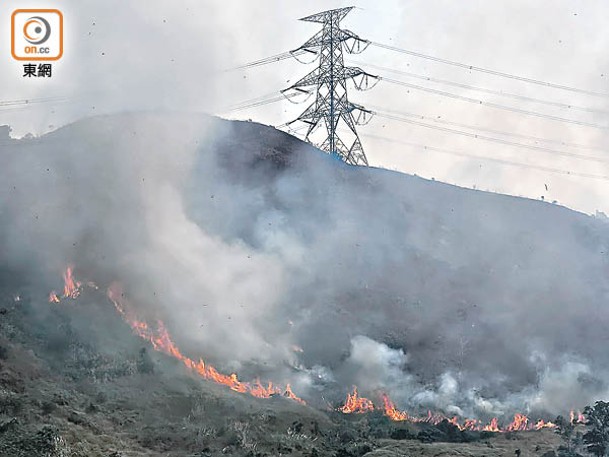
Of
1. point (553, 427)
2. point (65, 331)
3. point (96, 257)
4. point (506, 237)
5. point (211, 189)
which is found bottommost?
point (553, 427)

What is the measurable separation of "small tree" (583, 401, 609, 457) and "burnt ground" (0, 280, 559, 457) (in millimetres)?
2587

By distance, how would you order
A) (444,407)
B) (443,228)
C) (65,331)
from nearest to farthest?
(65,331) < (444,407) < (443,228)

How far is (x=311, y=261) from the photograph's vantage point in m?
69.3

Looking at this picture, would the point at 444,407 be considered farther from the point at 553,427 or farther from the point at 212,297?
the point at 212,297

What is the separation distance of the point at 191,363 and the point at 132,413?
11.2 meters

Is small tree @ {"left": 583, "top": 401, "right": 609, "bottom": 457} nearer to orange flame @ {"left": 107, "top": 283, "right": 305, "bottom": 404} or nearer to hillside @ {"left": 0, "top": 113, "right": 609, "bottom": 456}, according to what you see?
hillside @ {"left": 0, "top": 113, "right": 609, "bottom": 456}

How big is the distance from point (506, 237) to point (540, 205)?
12161mm

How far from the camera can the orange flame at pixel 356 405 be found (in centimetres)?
5241

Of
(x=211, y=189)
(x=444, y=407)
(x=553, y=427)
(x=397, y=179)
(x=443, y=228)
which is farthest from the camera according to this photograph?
(x=397, y=179)

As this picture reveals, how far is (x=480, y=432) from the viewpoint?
49562mm

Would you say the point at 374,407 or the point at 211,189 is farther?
the point at 211,189

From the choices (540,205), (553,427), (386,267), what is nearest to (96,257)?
(386,267)

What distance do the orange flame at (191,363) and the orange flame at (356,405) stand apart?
3.73 metres

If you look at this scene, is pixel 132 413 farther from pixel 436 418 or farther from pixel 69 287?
pixel 436 418
